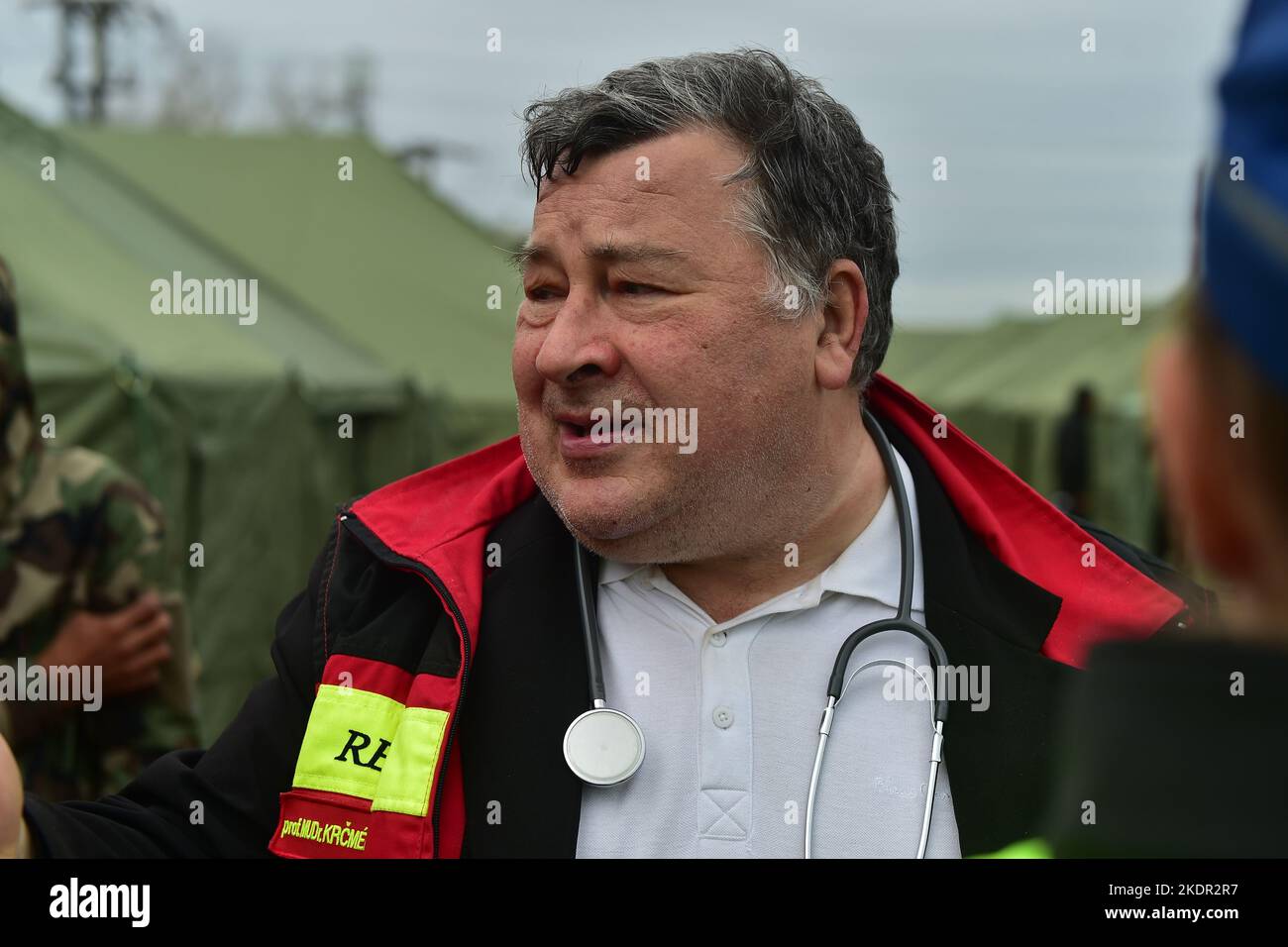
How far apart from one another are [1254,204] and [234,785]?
5.93 ft

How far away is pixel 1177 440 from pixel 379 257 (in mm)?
11466

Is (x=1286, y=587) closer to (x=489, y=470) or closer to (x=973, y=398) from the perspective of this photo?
(x=489, y=470)

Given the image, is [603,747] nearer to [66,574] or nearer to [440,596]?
[440,596]

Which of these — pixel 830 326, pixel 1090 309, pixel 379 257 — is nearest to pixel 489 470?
pixel 830 326

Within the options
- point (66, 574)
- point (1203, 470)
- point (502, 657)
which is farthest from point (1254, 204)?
point (66, 574)

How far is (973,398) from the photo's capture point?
22984 millimetres

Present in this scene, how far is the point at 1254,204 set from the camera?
665mm

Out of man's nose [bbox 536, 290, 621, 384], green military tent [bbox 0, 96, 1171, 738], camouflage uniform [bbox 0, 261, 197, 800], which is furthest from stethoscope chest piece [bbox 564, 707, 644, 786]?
camouflage uniform [bbox 0, 261, 197, 800]

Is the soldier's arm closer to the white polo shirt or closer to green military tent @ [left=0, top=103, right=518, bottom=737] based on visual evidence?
green military tent @ [left=0, top=103, right=518, bottom=737]

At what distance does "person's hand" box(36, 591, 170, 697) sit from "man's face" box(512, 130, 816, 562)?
2177mm

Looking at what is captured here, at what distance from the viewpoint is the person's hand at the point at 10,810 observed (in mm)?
1751

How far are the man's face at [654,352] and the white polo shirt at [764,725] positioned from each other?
0.45 feet

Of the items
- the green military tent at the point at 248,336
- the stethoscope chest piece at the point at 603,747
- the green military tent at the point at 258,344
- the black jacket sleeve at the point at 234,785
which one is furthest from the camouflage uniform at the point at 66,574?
the stethoscope chest piece at the point at 603,747

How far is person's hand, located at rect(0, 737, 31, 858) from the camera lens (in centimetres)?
175
